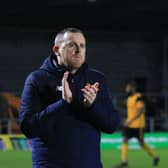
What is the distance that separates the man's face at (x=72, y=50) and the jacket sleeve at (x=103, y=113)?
0.26m

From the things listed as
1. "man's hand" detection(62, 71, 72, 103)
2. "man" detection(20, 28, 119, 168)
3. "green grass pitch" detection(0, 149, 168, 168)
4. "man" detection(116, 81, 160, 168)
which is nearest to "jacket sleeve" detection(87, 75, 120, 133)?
"man" detection(20, 28, 119, 168)

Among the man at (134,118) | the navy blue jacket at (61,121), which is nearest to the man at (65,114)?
the navy blue jacket at (61,121)

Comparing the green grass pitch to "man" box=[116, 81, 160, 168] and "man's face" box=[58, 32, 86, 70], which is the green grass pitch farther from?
"man's face" box=[58, 32, 86, 70]

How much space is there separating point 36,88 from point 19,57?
25106mm

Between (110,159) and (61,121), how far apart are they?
35.9 feet

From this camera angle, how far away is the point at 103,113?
3967 mm

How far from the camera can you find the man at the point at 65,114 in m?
3.87

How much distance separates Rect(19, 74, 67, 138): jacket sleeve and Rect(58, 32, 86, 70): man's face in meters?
0.23

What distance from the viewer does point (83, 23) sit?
2716 cm

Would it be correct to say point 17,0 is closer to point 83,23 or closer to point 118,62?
point 83,23

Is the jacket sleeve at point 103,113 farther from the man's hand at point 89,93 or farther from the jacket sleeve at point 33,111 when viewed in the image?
the jacket sleeve at point 33,111

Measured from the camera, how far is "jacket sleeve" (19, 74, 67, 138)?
12.6 feet

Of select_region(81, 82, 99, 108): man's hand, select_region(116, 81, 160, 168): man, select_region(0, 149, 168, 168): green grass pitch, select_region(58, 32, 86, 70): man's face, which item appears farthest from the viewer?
select_region(116, 81, 160, 168): man

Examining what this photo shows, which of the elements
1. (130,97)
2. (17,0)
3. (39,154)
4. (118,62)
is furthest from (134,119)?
(118,62)
